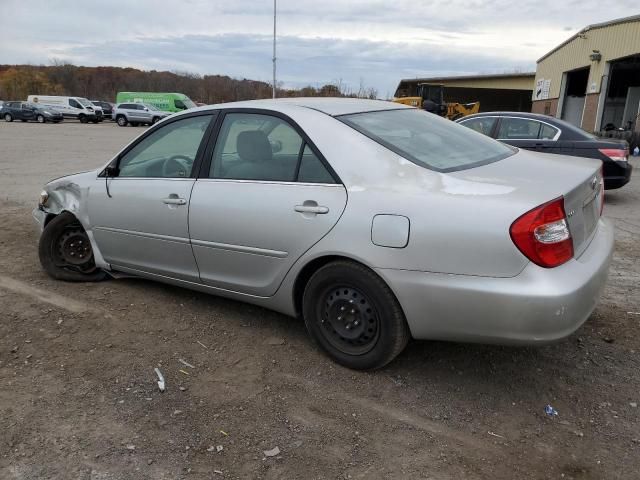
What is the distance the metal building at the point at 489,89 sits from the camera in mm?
47500

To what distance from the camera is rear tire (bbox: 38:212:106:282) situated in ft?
15.6

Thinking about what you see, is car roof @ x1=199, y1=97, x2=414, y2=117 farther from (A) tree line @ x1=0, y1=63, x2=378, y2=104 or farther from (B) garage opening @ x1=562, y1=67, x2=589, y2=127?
(A) tree line @ x1=0, y1=63, x2=378, y2=104

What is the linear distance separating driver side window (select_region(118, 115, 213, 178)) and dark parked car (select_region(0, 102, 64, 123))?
4208 centimetres

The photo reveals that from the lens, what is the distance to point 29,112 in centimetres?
4128

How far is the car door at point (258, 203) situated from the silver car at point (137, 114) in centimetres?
3756

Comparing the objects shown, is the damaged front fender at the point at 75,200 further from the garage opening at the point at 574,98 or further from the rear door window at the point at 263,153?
the garage opening at the point at 574,98

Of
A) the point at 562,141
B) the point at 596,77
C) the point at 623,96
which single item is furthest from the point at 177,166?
the point at 623,96

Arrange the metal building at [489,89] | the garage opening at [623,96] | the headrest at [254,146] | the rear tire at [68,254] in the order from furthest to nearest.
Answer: the metal building at [489,89], the garage opening at [623,96], the rear tire at [68,254], the headrest at [254,146]

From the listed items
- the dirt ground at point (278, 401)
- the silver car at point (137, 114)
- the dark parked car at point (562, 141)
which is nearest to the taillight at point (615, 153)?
the dark parked car at point (562, 141)

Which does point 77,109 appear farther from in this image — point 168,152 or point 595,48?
point 168,152

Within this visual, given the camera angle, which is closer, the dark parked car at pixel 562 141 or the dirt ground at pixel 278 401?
the dirt ground at pixel 278 401

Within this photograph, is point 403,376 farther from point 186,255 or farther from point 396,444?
point 186,255

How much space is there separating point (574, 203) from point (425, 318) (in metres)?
0.97

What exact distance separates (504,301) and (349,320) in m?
0.95
